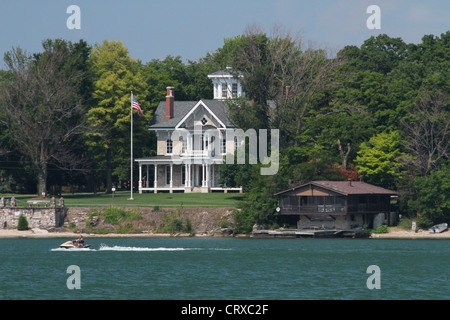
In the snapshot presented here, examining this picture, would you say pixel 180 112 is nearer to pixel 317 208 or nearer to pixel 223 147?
pixel 223 147

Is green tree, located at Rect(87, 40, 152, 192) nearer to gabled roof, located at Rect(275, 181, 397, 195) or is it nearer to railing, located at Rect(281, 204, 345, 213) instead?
railing, located at Rect(281, 204, 345, 213)

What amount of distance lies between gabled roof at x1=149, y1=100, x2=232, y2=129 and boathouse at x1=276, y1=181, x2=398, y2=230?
1924 cm

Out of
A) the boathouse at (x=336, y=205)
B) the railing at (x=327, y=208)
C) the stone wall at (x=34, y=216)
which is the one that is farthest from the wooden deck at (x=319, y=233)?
the stone wall at (x=34, y=216)

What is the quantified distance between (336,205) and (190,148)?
26.1 meters

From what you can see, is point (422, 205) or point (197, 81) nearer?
point (422, 205)

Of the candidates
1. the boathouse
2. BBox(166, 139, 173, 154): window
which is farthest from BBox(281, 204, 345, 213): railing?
BBox(166, 139, 173, 154): window

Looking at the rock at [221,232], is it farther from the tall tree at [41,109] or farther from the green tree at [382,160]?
the tall tree at [41,109]

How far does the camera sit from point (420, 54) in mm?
123438

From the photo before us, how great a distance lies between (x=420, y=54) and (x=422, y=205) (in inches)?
1816

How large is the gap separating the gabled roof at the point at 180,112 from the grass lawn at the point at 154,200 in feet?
31.5

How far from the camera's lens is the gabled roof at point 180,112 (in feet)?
338
